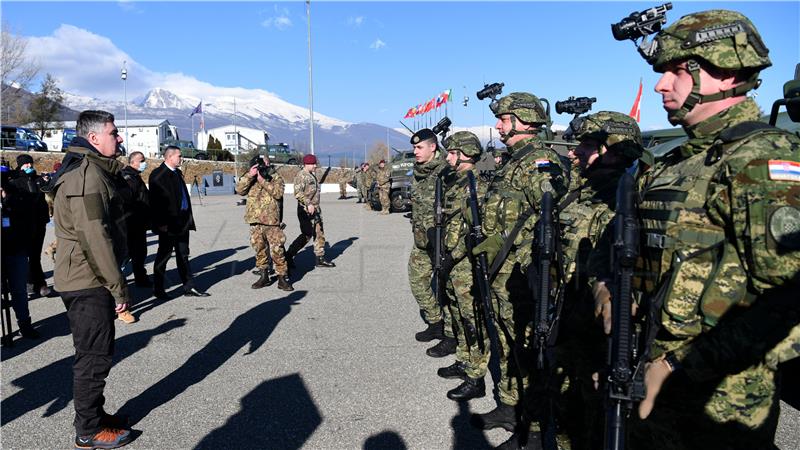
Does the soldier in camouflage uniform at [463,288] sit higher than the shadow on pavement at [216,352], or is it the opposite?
the soldier in camouflage uniform at [463,288]

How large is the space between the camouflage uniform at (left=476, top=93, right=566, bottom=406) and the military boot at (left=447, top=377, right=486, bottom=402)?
1.45 feet

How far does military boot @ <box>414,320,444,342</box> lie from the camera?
18.4ft

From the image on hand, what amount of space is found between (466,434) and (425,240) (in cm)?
239

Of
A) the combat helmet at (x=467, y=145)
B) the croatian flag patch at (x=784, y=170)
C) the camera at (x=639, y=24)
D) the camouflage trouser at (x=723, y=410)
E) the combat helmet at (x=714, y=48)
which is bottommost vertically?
the camouflage trouser at (x=723, y=410)

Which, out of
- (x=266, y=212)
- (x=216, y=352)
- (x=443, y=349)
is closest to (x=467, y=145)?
(x=443, y=349)

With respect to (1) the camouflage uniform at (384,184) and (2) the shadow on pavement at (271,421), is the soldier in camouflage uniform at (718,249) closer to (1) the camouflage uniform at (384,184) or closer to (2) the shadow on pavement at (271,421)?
(2) the shadow on pavement at (271,421)

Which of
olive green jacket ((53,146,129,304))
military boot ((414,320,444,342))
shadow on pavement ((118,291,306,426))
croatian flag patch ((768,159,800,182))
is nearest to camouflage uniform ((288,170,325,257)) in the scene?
shadow on pavement ((118,291,306,426))

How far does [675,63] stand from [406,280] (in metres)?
7.04

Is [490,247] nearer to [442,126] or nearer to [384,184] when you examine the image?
[442,126]

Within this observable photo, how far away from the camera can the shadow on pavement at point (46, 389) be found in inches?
156

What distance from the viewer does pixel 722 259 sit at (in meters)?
1.69

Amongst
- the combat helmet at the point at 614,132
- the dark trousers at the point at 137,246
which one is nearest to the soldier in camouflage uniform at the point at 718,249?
the combat helmet at the point at 614,132

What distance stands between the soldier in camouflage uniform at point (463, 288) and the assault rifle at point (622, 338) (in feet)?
7.38

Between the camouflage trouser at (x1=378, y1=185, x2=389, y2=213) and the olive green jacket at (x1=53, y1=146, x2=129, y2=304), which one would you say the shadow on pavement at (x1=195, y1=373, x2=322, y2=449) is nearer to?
the olive green jacket at (x1=53, y1=146, x2=129, y2=304)
